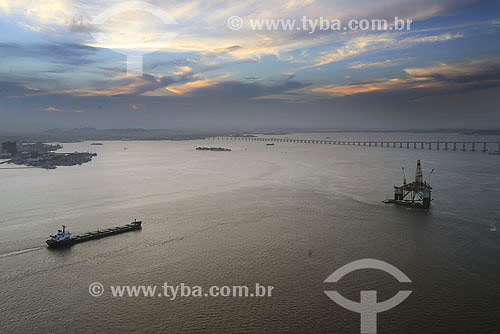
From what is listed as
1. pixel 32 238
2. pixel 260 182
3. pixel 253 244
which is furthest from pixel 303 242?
pixel 260 182

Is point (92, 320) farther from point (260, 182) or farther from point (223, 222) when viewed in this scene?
point (260, 182)

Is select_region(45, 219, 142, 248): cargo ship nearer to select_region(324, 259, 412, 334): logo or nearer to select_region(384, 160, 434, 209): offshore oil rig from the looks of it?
select_region(324, 259, 412, 334): logo

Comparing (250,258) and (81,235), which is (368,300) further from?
(81,235)

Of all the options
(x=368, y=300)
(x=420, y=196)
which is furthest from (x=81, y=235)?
(x=420, y=196)

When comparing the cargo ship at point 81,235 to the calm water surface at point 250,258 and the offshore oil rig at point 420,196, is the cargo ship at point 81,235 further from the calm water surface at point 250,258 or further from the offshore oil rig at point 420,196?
the offshore oil rig at point 420,196

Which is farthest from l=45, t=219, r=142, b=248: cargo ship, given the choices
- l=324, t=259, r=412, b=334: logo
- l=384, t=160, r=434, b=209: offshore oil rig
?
l=384, t=160, r=434, b=209: offshore oil rig

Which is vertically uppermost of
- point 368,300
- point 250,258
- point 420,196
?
point 420,196
